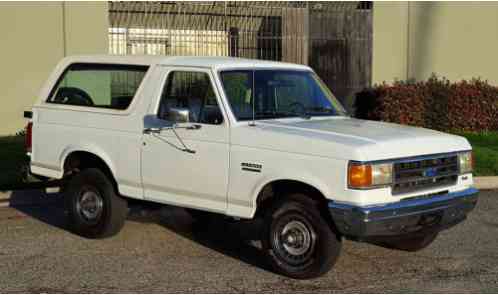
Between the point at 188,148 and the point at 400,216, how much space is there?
2094 millimetres

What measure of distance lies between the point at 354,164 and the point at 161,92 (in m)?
2.39

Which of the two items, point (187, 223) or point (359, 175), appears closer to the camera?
point (359, 175)

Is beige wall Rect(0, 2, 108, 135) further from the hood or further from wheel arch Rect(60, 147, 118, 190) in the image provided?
the hood

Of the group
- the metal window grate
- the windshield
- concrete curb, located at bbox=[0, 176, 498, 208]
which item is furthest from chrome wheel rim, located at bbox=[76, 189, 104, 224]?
the metal window grate

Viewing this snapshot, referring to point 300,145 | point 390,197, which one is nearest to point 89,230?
point 300,145

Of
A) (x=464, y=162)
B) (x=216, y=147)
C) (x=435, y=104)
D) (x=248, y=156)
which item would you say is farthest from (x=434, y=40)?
(x=248, y=156)

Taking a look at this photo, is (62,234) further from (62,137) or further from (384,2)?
(384,2)

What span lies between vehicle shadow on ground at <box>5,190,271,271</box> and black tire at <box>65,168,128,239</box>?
0.27 m

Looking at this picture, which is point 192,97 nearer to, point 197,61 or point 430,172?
point 197,61

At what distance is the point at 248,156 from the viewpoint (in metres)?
A: 7.01

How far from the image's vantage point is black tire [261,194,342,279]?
6625mm

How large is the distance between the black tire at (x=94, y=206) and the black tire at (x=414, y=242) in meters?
2.81

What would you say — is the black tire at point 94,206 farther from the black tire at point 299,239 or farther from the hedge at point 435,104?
the hedge at point 435,104

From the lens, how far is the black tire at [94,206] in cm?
823
